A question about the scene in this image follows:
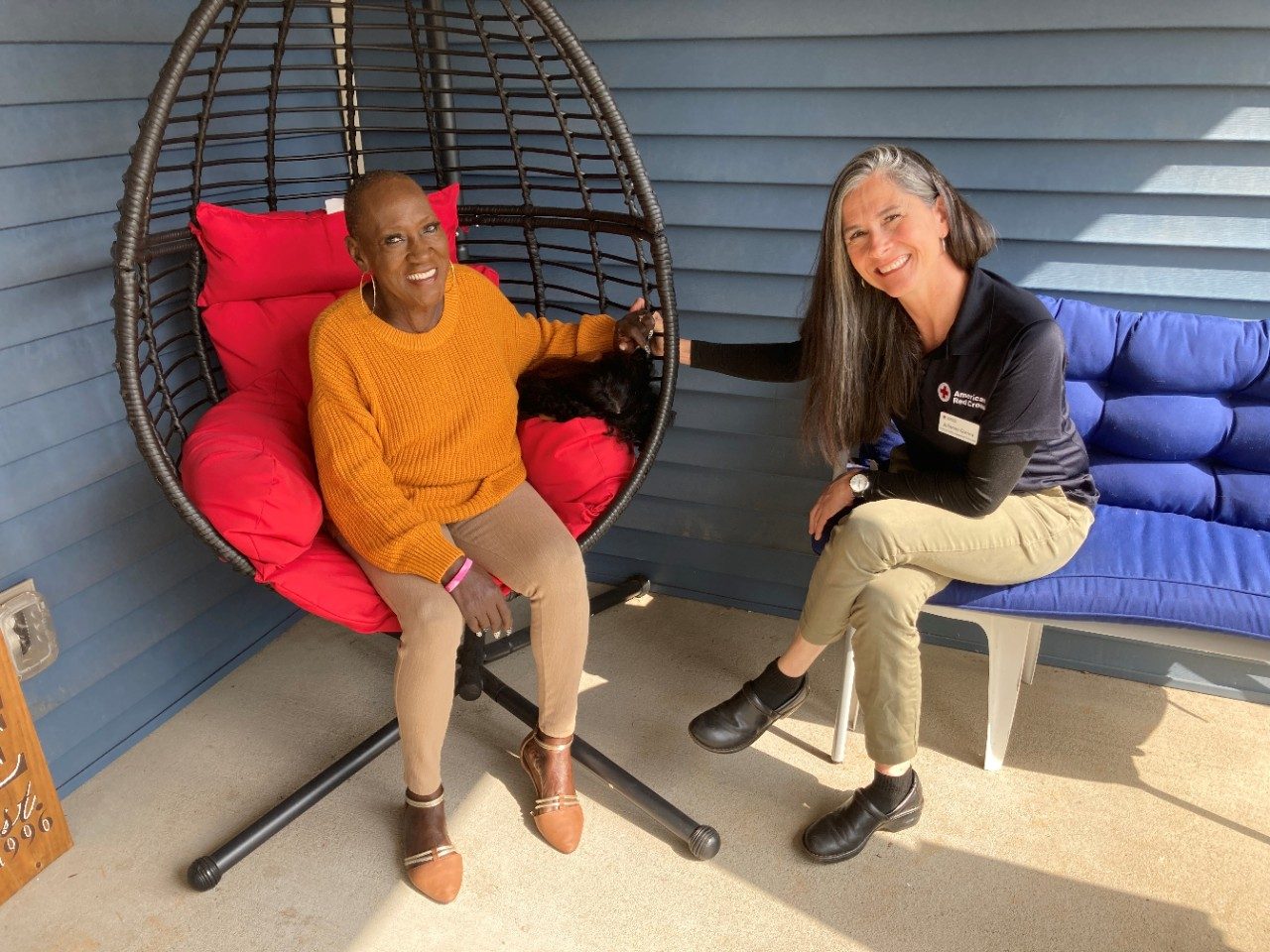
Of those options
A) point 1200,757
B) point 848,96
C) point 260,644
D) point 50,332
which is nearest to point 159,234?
point 50,332

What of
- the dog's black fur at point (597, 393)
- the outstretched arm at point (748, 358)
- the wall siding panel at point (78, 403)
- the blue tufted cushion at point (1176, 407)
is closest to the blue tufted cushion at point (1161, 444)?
the blue tufted cushion at point (1176, 407)

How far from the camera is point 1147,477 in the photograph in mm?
2164

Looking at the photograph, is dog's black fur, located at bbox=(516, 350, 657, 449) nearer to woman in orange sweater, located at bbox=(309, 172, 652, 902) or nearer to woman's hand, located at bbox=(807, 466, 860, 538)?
woman in orange sweater, located at bbox=(309, 172, 652, 902)

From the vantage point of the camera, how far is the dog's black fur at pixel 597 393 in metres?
2.09

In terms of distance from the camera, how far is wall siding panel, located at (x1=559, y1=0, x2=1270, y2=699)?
2.09 m

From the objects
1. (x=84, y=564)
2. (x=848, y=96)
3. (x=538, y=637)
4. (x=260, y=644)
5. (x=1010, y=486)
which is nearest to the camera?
(x=1010, y=486)

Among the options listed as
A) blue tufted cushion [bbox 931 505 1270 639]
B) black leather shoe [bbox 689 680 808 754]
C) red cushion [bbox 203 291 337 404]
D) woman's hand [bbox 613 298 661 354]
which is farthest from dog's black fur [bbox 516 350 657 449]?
blue tufted cushion [bbox 931 505 1270 639]

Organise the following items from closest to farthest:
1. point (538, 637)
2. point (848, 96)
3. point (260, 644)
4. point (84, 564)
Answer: point (538, 637)
point (84, 564)
point (848, 96)
point (260, 644)

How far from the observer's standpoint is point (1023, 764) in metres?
2.19

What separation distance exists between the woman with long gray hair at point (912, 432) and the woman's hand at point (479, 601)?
0.59m

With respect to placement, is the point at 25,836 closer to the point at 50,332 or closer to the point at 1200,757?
the point at 50,332

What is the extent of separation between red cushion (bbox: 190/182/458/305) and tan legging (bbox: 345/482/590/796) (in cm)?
61

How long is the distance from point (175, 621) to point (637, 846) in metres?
1.17

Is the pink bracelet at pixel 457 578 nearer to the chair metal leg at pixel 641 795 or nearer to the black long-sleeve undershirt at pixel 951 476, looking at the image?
the chair metal leg at pixel 641 795
